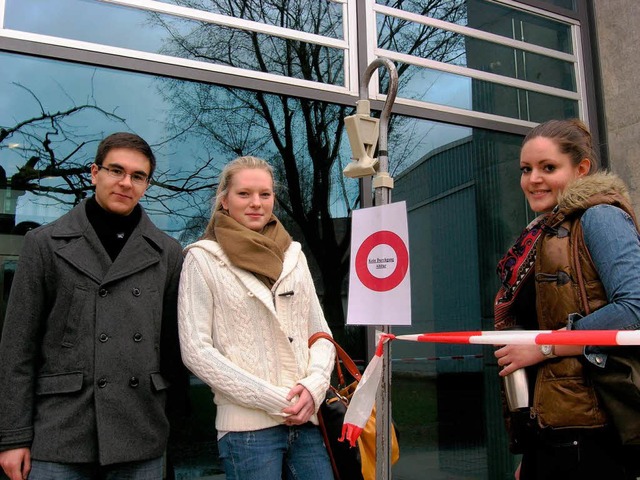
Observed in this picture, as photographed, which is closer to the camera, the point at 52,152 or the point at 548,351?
the point at 548,351

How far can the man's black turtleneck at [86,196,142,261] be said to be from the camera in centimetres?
245

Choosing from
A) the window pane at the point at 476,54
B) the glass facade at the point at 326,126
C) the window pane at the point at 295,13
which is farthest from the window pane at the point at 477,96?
the window pane at the point at 295,13

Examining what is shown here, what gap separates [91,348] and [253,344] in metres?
0.61

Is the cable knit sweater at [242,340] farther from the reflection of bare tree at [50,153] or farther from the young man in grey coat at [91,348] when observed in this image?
the reflection of bare tree at [50,153]

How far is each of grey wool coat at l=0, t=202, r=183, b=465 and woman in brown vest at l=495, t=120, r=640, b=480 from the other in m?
1.36

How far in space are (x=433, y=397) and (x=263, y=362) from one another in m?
2.76

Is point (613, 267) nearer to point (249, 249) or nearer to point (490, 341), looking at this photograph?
point (490, 341)

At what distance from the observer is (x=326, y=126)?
454 cm

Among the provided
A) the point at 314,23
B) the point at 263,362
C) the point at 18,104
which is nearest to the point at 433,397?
the point at 263,362

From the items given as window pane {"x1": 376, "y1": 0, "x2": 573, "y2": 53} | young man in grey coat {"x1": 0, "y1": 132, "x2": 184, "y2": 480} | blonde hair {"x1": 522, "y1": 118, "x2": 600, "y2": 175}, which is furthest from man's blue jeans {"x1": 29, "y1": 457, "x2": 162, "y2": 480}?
window pane {"x1": 376, "y1": 0, "x2": 573, "y2": 53}

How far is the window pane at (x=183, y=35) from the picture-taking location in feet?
11.7

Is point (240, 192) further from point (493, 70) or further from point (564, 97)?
point (564, 97)

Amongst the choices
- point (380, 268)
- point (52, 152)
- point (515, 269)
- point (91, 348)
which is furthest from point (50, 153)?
point (515, 269)

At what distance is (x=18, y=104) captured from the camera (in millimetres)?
3529
